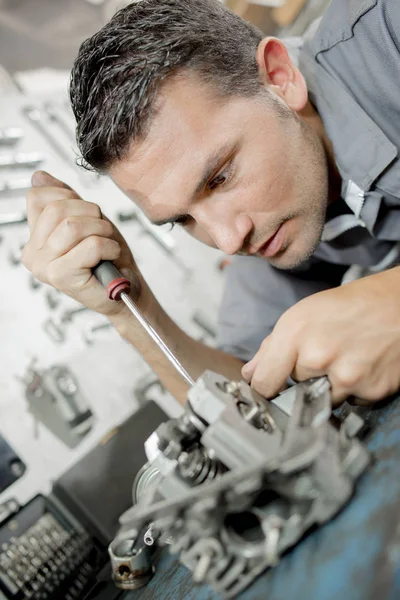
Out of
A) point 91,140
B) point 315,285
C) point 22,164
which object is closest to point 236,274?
point 315,285

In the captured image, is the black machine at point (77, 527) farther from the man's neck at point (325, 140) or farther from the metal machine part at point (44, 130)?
the metal machine part at point (44, 130)

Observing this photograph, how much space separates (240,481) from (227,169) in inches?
22.6

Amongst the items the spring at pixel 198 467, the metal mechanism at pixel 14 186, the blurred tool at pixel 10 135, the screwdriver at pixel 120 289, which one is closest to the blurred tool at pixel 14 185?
the metal mechanism at pixel 14 186

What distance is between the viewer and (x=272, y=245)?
3.14ft

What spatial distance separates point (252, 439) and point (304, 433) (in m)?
0.05

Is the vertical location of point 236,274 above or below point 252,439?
below

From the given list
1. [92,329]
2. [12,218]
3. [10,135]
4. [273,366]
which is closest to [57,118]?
[10,135]

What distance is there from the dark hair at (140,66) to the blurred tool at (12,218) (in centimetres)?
71

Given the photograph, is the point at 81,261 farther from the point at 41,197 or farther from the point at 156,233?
the point at 156,233

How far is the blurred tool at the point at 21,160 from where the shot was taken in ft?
5.26

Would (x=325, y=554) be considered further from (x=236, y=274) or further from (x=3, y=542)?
(x=236, y=274)

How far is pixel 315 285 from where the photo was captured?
1.44 meters

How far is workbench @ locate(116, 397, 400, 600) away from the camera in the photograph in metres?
0.37

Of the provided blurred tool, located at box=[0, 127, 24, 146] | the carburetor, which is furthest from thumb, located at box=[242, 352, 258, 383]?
blurred tool, located at box=[0, 127, 24, 146]
